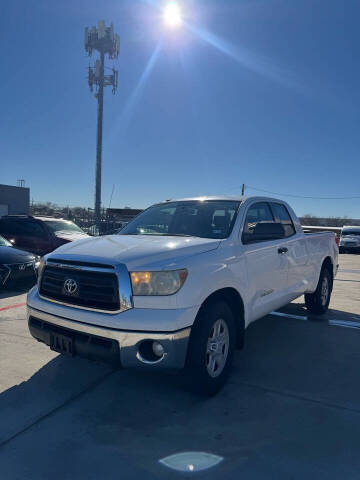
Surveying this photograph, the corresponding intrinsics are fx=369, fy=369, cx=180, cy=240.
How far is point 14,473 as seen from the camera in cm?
221

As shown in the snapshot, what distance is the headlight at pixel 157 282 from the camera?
283 centimetres

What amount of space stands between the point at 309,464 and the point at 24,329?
12.7 feet

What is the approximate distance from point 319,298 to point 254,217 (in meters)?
2.45

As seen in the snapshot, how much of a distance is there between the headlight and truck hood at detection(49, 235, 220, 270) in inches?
2.2

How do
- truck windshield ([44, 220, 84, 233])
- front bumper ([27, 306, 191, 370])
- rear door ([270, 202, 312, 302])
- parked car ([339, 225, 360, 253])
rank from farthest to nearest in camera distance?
parked car ([339, 225, 360, 253]), truck windshield ([44, 220, 84, 233]), rear door ([270, 202, 312, 302]), front bumper ([27, 306, 191, 370])

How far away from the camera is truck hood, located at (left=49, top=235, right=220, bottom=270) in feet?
9.59

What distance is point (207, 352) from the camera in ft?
10.1

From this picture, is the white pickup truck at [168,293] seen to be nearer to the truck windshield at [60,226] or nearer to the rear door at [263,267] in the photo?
the rear door at [263,267]

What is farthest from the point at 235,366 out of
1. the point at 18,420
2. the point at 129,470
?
the point at 18,420

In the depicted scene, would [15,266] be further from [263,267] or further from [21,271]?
[263,267]

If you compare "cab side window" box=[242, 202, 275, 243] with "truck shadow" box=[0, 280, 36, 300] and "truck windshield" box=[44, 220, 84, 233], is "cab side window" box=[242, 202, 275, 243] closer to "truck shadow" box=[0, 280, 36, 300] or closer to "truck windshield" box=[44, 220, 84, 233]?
"truck shadow" box=[0, 280, 36, 300]

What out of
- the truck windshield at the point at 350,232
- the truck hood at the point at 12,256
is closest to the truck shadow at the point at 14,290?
the truck hood at the point at 12,256

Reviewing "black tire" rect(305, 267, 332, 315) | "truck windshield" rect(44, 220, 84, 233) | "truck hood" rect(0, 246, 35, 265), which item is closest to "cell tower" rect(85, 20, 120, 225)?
"truck windshield" rect(44, 220, 84, 233)

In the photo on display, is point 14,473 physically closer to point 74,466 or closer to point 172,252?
point 74,466
